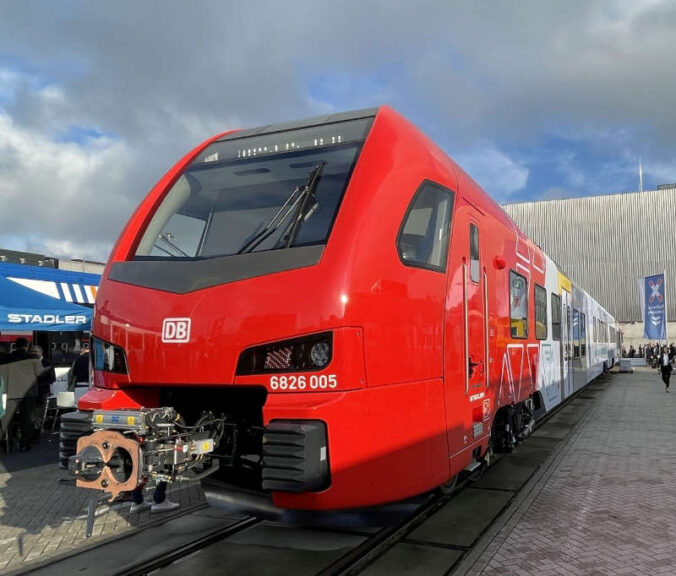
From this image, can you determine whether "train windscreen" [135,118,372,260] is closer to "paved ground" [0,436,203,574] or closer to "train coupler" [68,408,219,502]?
"train coupler" [68,408,219,502]

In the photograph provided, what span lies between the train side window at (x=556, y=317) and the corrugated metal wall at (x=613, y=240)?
41.1 m

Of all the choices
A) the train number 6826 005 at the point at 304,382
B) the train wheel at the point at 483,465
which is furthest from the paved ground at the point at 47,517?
the train wheel at the point at 483,465

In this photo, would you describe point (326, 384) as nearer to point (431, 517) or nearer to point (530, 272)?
point (431, 517)

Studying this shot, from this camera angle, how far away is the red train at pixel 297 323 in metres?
3.42

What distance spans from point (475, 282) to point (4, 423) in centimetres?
725

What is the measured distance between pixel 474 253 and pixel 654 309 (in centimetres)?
2930

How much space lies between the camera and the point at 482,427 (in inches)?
202

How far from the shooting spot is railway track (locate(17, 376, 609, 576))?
163 inches

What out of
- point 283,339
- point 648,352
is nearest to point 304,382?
point 283,339

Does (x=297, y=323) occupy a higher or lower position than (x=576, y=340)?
Result: higher

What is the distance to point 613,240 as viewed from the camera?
49.3 m

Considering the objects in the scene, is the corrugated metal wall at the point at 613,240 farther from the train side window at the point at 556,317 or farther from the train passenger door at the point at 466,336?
the train passenger door at the point at 466,336

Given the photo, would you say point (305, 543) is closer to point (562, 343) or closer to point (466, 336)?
point (466, 336)

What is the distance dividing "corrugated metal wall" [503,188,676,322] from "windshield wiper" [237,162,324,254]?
48.3m
